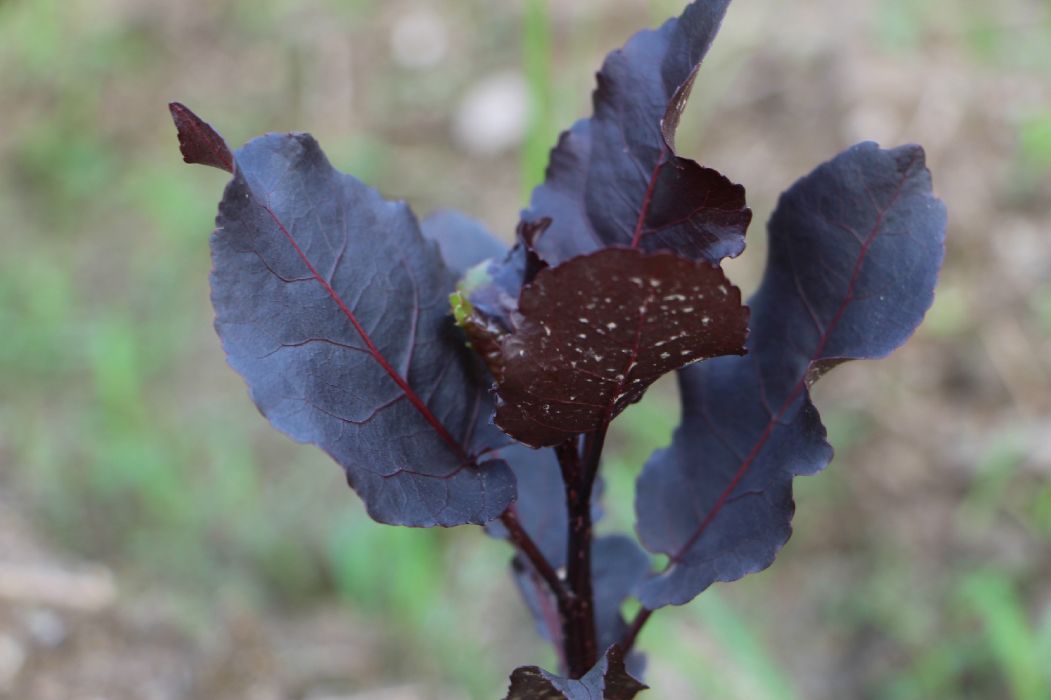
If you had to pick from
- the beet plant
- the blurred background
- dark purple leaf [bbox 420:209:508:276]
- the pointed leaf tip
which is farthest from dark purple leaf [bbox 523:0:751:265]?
the blurred background

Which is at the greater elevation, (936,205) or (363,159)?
(363,159)

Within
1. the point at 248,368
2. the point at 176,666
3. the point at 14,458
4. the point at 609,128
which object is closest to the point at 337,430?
the point at 248,368

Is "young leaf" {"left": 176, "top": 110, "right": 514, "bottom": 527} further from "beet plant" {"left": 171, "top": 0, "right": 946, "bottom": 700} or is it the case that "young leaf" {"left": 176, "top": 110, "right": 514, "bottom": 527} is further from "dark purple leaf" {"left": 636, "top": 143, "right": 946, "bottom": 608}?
"dark purple leaf" {"left": 636, "top": 143, "right": 946, "bottom": 608}

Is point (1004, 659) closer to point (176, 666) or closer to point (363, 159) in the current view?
point (176, 666)

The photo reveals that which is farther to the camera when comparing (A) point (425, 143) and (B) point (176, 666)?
(A) point (425, 143)

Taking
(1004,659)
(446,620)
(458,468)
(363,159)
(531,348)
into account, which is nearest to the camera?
(531,348)

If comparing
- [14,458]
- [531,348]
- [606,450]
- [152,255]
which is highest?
[152,255]
